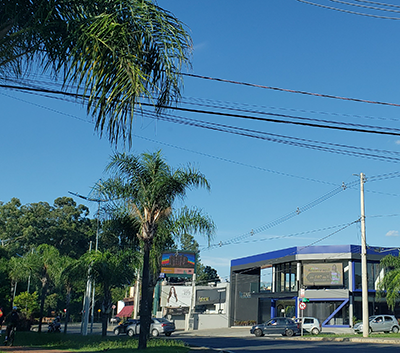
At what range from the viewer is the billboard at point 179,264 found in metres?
72.4

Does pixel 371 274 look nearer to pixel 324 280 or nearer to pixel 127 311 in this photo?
pixel 324 280

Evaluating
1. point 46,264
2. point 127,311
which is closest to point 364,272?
point 46,264

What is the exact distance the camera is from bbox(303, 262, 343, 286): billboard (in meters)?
49.5

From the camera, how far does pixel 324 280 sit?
5000 cm

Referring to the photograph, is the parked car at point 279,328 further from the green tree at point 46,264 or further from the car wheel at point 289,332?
the green tree at point 46,264

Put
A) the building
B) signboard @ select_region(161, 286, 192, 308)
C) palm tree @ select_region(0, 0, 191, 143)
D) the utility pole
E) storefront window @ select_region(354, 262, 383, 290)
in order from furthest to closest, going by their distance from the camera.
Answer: signboard @ select_region(161, 286, 192, 308), storefront window @ select_region(354, 262, 383, 290), the building, the utility pole, palm tree @ select_region(0, 0, 191, 143)

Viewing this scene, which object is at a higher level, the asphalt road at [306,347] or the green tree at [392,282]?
the green tree at [392,282]

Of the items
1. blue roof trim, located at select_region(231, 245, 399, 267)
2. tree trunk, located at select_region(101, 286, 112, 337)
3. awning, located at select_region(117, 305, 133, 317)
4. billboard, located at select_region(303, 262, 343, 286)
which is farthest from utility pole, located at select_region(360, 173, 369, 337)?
awning, located at select_region(117, 305, 133, 317)

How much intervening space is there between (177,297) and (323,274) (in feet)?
71.4

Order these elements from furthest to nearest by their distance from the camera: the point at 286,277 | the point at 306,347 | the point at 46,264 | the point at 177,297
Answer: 1. the point at 177,297
2. the point at 286,277
3. the point at 46,264
4. the point at 306,347

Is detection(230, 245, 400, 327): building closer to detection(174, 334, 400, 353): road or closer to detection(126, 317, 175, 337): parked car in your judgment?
detection(126, 317, 175, 337): parked car

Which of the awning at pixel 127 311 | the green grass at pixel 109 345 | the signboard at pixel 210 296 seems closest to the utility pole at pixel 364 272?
the green grass at pixel 109 345

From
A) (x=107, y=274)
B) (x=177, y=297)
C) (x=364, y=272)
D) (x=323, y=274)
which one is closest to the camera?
(x=107, y=274)

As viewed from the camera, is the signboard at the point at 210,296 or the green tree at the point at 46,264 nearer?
the green tree at the point at 46,264
